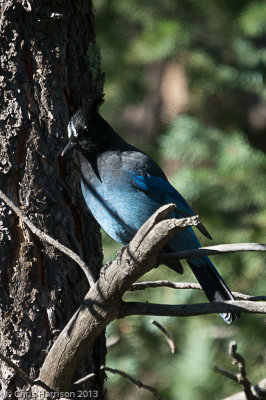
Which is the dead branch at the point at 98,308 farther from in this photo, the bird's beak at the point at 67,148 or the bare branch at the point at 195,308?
the bird's beak at the point at 67,148

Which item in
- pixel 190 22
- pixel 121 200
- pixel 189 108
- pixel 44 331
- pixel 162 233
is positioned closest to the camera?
pixel 162 233

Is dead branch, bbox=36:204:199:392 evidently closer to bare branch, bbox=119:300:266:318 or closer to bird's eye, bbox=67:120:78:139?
bare branch, bbox=119:300:266:318

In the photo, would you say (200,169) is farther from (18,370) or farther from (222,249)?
(18,370)

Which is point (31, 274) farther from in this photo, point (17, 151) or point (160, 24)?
point (160, 24)

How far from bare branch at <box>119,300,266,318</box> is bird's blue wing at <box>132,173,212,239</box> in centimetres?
83

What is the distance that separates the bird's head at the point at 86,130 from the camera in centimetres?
256

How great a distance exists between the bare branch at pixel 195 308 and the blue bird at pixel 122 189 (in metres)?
0.62

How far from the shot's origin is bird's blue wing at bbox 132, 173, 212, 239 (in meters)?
2.81

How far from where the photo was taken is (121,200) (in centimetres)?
272

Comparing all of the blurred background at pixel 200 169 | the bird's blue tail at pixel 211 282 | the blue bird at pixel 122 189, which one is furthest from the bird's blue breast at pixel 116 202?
the blurred background at pixel 200 169

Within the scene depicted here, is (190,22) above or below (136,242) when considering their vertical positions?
above

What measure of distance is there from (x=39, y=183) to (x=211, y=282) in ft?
2.94

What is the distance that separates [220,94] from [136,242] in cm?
390

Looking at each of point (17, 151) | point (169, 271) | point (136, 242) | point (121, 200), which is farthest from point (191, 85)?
point (136, 242)
